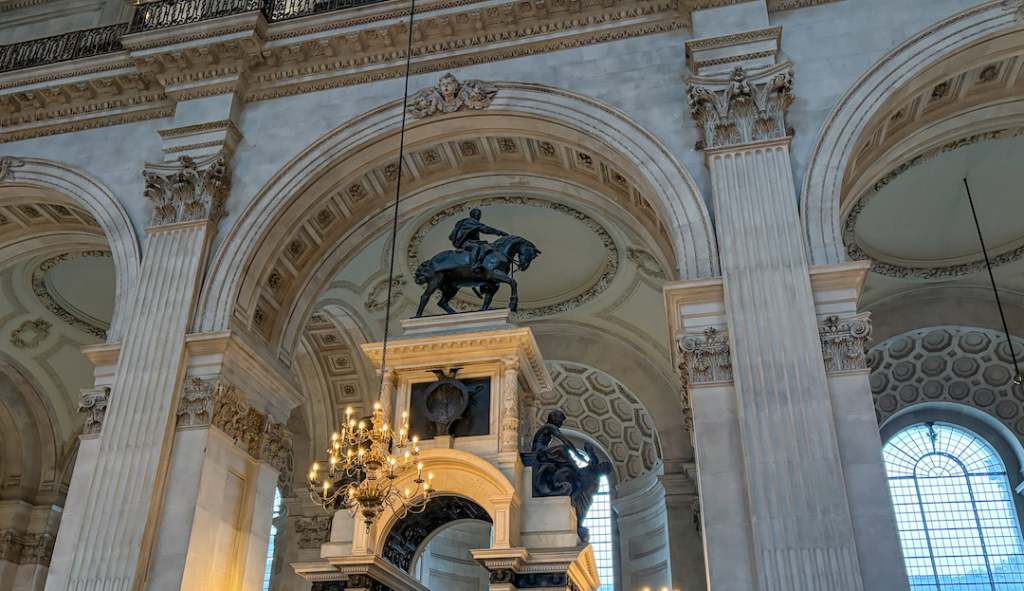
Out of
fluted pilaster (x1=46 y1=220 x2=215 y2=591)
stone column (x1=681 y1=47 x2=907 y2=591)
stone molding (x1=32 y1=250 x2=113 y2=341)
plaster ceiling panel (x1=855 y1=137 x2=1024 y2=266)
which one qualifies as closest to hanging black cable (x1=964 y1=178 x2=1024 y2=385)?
plaster ceiling panel (x1=855 y1=137 x2=1024 y2=266)

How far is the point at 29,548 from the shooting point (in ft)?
52.9

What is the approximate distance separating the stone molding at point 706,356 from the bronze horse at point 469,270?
9.77 feet

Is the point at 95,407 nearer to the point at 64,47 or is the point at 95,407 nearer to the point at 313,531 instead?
the point at 64,47

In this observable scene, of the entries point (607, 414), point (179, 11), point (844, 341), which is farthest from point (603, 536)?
point (179, 11)

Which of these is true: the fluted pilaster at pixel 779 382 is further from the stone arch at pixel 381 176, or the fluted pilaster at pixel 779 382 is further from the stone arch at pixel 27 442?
the stone arch at pixel 27 442

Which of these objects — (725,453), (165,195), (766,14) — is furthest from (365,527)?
(766,14)

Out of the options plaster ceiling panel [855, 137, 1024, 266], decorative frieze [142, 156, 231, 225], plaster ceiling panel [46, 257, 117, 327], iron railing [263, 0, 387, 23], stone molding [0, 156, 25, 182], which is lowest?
decorative frieze [142, 156, 231, 225]

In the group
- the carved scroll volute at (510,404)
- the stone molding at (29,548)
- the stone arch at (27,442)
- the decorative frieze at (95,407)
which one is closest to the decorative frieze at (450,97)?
the carved scroll volute at (510,404)

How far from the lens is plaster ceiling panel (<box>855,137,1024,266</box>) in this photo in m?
13.2

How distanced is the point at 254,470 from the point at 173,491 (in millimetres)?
1252

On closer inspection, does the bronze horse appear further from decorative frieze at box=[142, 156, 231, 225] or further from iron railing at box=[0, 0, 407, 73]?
iron railing at box=[0, 0, 407, 73]

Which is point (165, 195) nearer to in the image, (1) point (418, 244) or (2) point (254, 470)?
(2) point (254, 470)

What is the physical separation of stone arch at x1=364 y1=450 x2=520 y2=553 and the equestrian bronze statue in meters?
2.03

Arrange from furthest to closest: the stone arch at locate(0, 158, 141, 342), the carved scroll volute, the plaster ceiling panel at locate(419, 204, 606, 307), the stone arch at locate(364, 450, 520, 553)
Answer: the plaster ceiling panel at locate(419, 204, 606, 307), the stone arch at locate(0, 158, 141, 342), the carved scroll volute, the stone arch at locate(364, 450, 520, 553)
